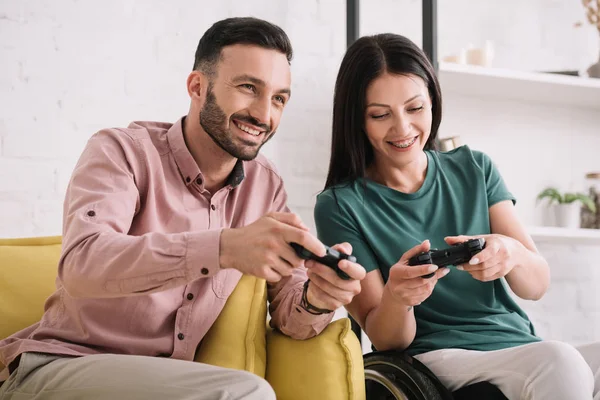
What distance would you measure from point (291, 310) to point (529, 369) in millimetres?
485

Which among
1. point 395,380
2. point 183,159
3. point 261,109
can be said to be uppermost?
point 261,109

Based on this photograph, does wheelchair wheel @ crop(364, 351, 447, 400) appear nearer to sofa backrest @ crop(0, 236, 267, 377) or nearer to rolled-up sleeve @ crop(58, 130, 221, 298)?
sofa backrest @ crop(0, 236, 267, 377)

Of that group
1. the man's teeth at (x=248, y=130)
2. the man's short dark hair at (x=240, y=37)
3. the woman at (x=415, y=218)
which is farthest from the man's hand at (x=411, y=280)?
the man's short dark hair at (x=240, y=37)

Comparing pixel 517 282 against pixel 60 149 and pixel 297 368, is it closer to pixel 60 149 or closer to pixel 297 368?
pixel 297 368

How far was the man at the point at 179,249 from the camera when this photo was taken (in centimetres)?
123

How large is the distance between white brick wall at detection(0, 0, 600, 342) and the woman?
0.82m

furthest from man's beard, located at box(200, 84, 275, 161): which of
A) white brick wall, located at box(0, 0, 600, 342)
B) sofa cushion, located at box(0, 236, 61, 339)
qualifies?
white brick wall, located at box(0, 0, 600, 342)

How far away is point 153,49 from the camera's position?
249 cm

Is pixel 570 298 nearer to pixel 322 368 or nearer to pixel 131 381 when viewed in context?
pixel 322 368

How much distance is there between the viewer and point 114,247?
1.26 meters

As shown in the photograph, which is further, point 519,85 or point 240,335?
point 519,85

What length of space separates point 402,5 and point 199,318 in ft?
5.68

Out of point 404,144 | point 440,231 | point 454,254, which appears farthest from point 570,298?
point 454,254

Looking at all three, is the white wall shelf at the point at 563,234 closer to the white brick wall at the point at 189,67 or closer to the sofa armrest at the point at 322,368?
the white brick wall at the point at 189,67
